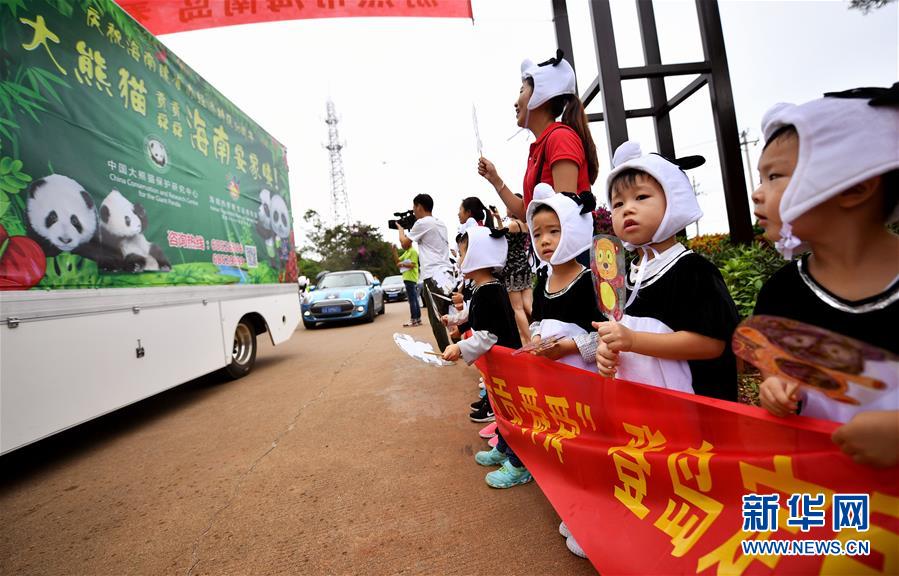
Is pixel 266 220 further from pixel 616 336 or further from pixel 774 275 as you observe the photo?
pixel 774 275

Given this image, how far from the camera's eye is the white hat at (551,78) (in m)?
2.21

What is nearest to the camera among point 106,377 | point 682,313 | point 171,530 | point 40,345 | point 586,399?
point 682,313

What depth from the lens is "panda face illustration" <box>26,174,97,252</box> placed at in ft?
8.96

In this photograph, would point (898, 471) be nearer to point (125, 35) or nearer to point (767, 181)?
point (767, 181)

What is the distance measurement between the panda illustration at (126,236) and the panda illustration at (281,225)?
251 centimetres

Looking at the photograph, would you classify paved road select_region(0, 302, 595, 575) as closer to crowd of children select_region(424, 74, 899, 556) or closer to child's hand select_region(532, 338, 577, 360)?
crowd of children select_region(424, 74, 899, 556)

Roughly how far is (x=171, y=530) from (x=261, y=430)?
131 cm

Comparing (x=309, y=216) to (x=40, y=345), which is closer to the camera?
(x=40, y=345)

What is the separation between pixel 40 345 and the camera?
2.69 metres

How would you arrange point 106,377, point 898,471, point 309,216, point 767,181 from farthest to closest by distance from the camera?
point 309,216 < point 106,377 < point 767,181 < point 898,471

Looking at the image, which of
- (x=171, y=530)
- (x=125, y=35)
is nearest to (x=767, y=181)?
(x=171, y=530)

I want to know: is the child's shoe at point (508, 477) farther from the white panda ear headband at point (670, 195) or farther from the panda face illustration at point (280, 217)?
the panda face illustration at point (280, 217)

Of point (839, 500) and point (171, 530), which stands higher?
point (839, 500)
